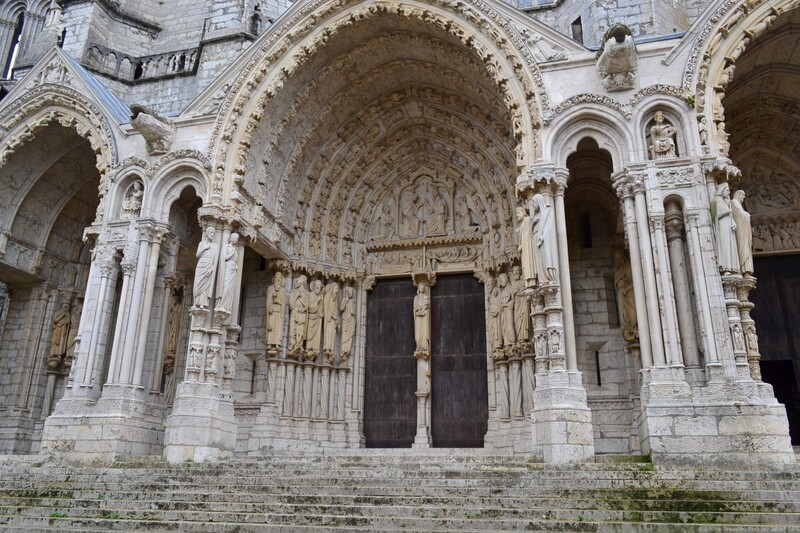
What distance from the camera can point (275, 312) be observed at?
1134cm

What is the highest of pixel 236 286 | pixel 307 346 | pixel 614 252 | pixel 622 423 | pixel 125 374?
pixel 614 252

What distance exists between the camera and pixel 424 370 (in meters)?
11.4

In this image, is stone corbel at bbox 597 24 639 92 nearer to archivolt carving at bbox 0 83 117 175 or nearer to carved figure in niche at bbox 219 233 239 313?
carved figure in niche at bbox 219 233 239 313

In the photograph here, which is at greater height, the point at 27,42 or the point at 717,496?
the point at 27,42

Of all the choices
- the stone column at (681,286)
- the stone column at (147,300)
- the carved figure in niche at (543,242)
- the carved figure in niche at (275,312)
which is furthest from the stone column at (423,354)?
the stone column at (681,286)

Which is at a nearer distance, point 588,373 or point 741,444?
point 741,444

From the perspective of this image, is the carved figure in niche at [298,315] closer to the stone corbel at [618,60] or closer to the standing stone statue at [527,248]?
the standing stone statue at [527,248]

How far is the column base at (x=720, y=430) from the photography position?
6.88 meters

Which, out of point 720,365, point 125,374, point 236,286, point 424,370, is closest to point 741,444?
point 720,365

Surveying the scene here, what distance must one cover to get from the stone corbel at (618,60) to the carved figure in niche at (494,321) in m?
4.01

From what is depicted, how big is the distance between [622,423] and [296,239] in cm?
661

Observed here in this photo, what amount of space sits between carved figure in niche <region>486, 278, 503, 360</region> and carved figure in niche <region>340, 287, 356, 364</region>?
2.61 meters

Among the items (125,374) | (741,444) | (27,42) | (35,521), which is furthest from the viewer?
(27,42)

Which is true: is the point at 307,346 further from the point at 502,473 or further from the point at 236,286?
the point at 502,473
